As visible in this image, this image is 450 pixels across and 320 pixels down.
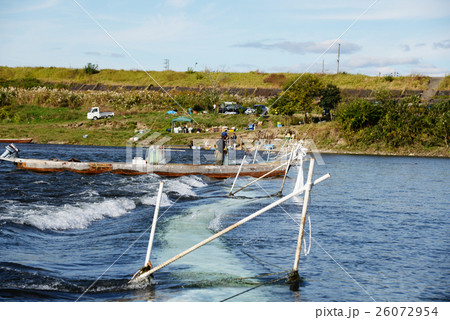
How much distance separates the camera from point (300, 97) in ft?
203

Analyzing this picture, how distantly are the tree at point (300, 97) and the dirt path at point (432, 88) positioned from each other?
1848 centimetres

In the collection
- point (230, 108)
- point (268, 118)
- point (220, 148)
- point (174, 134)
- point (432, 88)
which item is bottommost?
point (174, 134)

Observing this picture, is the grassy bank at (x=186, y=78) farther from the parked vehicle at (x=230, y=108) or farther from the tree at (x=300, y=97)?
the tree at (x=300, y=97)

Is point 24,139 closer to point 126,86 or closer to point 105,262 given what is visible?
point 126,86

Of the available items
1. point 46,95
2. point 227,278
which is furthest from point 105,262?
point 46,95

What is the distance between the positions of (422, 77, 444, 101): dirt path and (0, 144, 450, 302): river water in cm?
5604

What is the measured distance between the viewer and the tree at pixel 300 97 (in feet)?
203

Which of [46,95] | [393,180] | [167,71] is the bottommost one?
[393,180]

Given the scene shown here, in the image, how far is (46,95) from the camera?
6931cm

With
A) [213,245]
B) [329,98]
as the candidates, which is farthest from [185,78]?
[213,245]

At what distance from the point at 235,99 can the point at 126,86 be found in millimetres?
22397

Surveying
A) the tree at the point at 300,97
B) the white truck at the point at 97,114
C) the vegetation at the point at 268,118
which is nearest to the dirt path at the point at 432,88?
the vegetation at the point at 268,118

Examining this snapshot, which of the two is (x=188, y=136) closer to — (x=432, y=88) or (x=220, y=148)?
(x=220, y=148)

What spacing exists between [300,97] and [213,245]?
51.4 m
